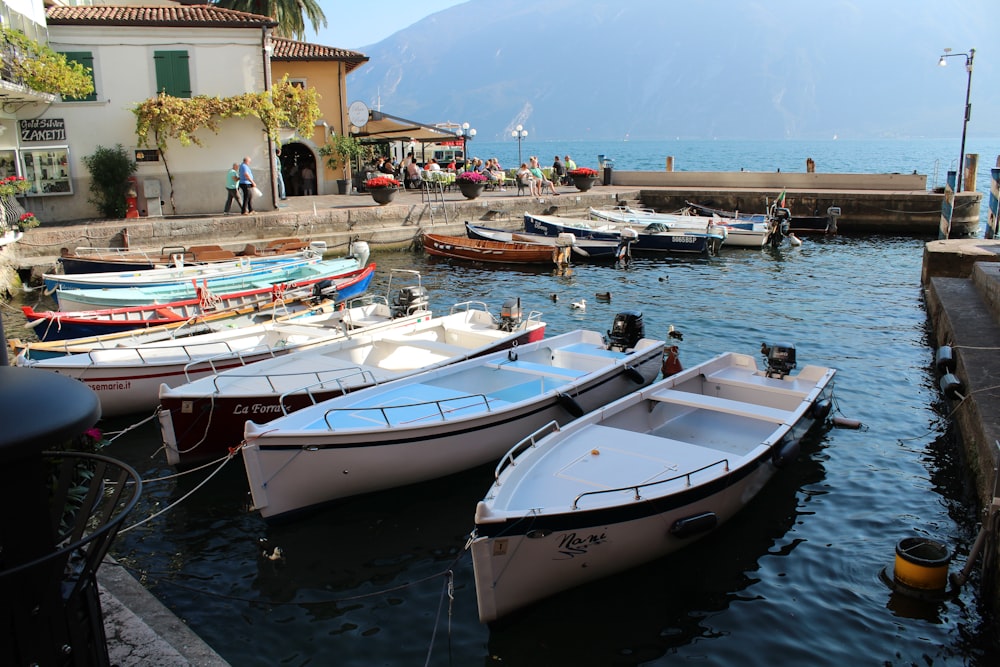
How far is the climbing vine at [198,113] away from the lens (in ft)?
74.0

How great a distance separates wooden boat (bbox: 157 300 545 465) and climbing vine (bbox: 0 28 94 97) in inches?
532

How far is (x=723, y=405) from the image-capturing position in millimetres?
8836

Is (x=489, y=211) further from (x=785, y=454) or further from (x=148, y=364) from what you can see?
(x=785, y=454)

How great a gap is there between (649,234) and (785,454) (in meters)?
18.2

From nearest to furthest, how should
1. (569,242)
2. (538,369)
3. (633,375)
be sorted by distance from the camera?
(538,369) < (633,375) < (569,242)

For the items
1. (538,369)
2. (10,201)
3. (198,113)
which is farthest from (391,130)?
(538,369)

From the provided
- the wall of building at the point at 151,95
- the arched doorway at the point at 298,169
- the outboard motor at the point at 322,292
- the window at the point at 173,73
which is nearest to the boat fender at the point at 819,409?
the outboard motor at the point at 322,292

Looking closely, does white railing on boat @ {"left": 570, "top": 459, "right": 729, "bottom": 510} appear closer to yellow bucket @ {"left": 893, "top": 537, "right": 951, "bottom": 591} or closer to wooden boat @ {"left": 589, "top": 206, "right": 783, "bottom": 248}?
yellow bucket @ {"left": 893, "top": 537, "right": 951, "bottom": 591}

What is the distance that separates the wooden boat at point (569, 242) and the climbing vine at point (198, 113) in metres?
6.56

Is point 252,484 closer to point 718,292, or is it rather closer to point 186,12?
point 718,292

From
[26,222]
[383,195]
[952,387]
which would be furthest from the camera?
[383,195]

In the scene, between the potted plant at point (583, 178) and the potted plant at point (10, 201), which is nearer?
the potted plant at point (10, 201)

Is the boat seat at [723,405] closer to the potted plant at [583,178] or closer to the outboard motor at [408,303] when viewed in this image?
the outboard motor at [408,303]

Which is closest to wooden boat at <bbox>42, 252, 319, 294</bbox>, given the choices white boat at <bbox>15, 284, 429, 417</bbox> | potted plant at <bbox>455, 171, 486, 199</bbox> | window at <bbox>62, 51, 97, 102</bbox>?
white boat at <bbox>15, 284, 429, 417</bbox>
